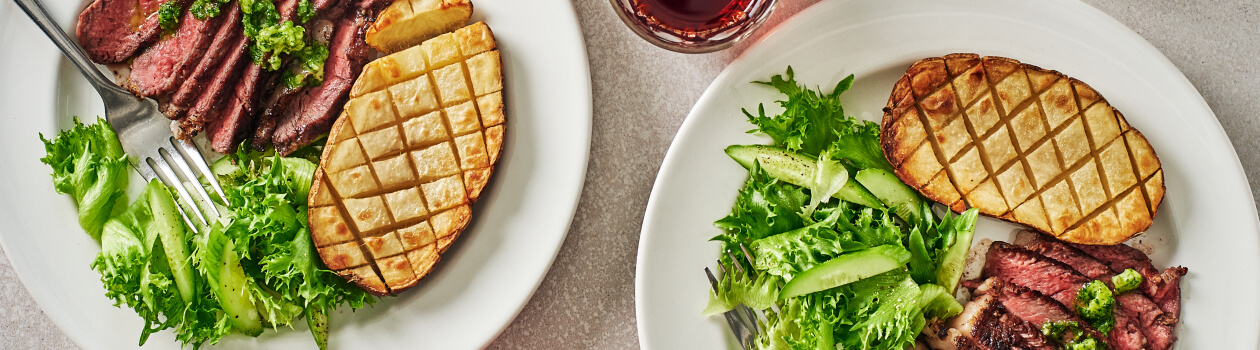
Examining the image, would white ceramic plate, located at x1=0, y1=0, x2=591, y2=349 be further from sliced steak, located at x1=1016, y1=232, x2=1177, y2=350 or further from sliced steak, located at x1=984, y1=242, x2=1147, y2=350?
sliced steak, located at x1=1016, y1=232, x2=1177, y2=350

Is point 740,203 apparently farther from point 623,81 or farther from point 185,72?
point 185,72

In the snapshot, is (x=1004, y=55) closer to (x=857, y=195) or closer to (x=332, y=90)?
(x=857, y=195)

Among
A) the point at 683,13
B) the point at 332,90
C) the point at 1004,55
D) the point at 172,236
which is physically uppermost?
the point at 683,13

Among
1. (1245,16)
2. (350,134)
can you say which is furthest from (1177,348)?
(350,134)

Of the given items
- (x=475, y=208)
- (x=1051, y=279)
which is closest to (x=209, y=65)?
(x=475, y=208)

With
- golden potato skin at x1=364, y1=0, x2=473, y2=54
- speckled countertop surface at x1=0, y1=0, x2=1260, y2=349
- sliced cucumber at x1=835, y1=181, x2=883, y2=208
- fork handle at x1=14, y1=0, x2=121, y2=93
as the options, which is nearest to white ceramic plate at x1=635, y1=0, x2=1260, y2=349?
speckled countertop surface at x1=0, y1=0, x2=1260, y2=349

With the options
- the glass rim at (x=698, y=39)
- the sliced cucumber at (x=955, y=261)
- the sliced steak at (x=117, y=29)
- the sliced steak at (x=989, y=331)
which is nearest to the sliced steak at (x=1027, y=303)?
the sliced steak at (x=989, y=331)

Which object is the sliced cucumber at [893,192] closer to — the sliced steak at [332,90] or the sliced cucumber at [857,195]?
the sliced cucumber at [857,195]
